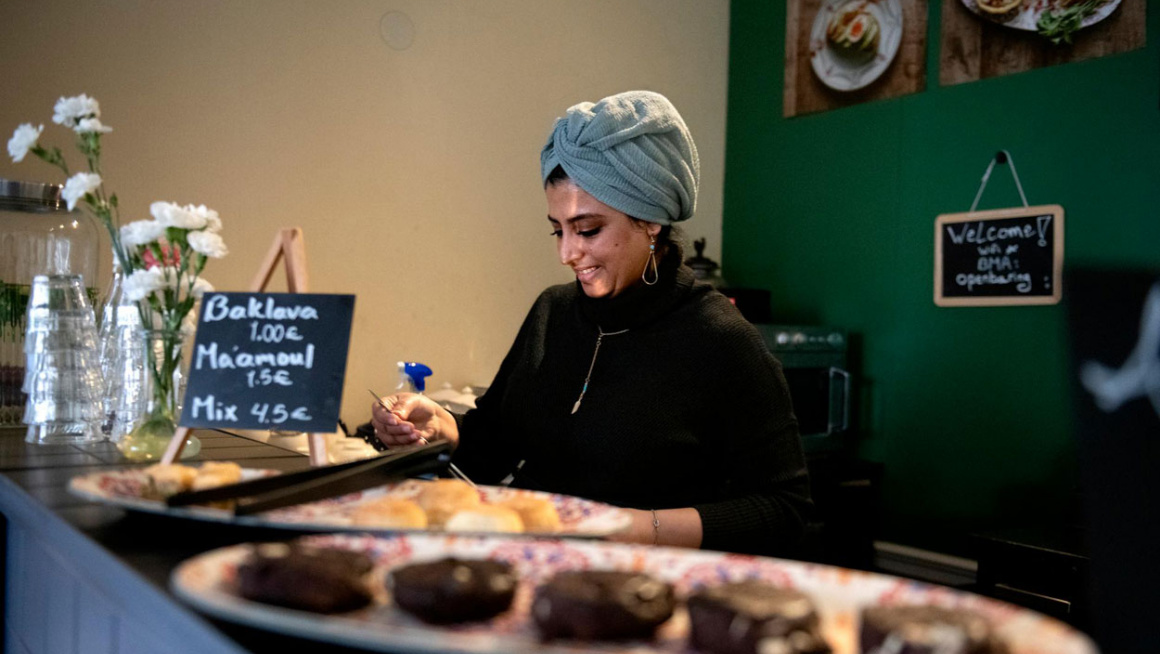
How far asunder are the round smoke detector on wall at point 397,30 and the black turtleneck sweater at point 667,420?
1.81 meters

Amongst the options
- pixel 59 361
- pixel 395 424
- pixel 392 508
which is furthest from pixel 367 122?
pixel 392 508

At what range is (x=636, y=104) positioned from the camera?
1.63 metres

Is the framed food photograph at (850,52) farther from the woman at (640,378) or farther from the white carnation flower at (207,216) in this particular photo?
the white carnation flower at (207,216)

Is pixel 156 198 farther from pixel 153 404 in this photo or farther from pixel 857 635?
pixel 857 635

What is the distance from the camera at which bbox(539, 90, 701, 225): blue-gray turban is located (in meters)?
1.60

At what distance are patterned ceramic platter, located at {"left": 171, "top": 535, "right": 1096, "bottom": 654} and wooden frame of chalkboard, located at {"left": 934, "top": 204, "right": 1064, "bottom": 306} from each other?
2709 mm

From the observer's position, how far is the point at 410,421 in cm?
166

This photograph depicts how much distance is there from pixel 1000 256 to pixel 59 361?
290 cm

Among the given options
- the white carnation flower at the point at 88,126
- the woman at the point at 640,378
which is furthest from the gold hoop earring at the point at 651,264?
the white carnation flower at the point at 88,126

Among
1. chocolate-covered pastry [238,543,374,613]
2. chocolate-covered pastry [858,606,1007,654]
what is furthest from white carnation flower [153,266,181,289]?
chocolate-covered pastry [858,606,1007,654]

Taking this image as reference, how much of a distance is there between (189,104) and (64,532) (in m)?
2.15

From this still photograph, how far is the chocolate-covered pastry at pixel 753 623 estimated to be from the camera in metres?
0.53

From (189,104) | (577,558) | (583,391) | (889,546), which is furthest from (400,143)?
(577,558)

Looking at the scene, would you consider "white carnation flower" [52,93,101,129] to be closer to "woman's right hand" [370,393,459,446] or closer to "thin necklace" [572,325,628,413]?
"woman's right hand" [370,393,459,446]
